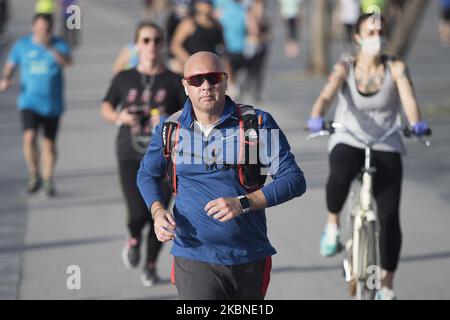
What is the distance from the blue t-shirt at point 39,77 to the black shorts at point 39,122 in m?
0.05

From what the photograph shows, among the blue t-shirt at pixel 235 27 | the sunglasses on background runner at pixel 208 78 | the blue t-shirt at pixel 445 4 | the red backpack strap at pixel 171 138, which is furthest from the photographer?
the blue t-shirt at pixel 445 4

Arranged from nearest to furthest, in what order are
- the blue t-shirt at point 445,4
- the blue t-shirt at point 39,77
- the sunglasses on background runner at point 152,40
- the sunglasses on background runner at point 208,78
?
the sunglasses on background runner at point 208,78 < the sunglasses on background runner at point 152,40 < the blue t-shirt at point 39,77 < the blue t-shirt at point 445,4

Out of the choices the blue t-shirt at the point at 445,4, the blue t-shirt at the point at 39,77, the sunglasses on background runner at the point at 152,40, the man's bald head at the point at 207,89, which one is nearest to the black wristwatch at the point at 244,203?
the man's bald head at the point at 207,89

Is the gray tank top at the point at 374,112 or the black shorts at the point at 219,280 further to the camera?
the gray tank top at the point at 374,112

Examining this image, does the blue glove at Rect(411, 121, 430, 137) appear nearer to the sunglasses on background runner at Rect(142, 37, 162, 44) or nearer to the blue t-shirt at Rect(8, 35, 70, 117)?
the sunglasses on background runner at Rect(142, 37, 162, 44)

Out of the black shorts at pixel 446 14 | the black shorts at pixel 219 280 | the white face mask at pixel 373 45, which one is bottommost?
the black shorts at pixel 219 280

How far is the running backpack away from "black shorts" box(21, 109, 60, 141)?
6552mm

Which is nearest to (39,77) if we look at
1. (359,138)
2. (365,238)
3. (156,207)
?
(359,138)

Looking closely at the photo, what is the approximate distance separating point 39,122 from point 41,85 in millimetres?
383

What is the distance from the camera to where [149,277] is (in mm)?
8859

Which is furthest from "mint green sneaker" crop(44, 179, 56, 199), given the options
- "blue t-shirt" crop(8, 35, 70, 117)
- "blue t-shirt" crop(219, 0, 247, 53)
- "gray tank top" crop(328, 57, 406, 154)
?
"blue t-shirt" crop(219, 0, 247, 53)

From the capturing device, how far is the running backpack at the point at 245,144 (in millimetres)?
5602

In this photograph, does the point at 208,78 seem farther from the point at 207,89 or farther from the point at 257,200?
the point at 257,200

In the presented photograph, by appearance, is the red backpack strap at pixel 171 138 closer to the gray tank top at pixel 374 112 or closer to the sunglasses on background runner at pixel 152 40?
the gray tank top at pixel 374 112
